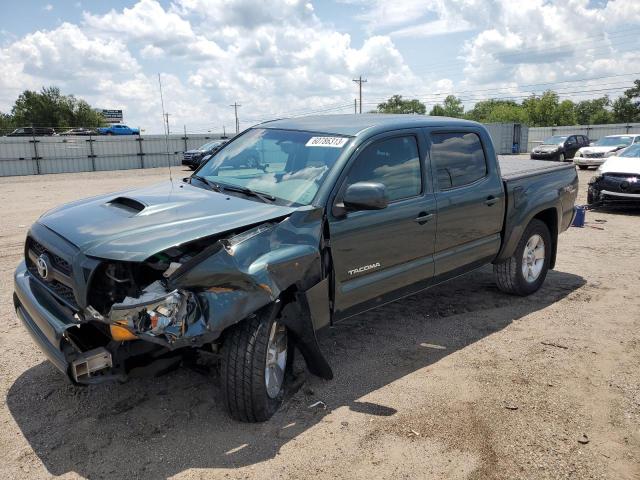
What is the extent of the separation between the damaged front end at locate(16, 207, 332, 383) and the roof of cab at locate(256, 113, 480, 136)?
3.92 feet

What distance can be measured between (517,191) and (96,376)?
4.21m

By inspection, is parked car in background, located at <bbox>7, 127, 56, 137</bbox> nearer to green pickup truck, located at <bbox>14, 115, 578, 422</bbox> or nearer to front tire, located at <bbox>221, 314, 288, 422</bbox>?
green pickup truck, located at <bbox>14, 115, 578, 422</bbox>

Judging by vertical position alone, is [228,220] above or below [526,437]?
above

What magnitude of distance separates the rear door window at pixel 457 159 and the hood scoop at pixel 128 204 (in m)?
2.38

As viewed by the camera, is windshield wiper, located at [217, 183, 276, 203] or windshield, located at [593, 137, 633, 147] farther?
windshield, located at [593, 137, 633, 147]

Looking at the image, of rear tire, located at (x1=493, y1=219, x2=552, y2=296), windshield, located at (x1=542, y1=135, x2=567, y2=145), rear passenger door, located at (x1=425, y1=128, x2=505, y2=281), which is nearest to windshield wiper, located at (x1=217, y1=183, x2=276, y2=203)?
rear passenger door, located at (x1=425, y1=128, x2=505, y2=281)

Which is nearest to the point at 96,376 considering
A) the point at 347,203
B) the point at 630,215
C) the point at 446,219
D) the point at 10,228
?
the point at 347,203

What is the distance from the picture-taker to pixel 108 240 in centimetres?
292

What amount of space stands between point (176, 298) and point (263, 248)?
1.90 feet

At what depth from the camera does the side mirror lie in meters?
3.42

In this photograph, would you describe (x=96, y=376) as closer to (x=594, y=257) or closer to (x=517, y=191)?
(x=517, y=191)

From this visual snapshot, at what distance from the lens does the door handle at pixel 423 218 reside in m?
4.16

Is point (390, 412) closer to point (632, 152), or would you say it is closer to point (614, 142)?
point (632, 152)

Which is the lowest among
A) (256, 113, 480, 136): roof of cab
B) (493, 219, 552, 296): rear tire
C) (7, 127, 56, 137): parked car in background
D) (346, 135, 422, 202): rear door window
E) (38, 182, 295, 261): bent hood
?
(493, 219, 552, 296): rear tire
